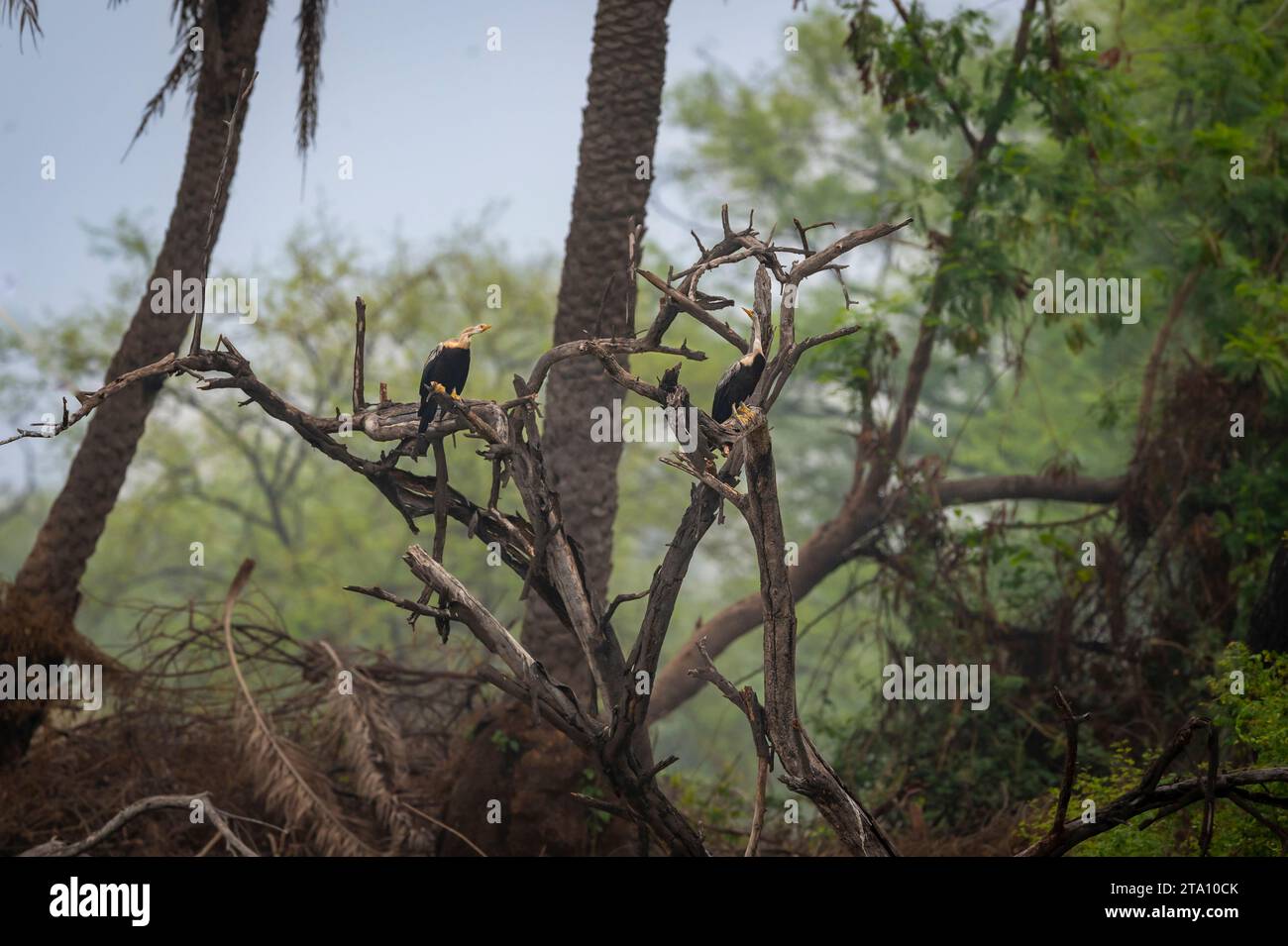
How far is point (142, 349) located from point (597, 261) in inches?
127

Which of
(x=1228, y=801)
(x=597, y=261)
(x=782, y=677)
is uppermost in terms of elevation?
(x=597, y=261)

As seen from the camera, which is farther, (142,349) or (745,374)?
(142,349)

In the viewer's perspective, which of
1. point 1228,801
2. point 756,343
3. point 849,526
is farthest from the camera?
point 849,526

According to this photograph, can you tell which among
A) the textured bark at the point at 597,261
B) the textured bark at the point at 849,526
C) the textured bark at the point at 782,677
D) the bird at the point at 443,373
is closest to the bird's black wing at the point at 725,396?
the textured bark at the point at 782,677

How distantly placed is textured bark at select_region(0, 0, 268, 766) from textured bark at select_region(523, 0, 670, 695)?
2.47 meters

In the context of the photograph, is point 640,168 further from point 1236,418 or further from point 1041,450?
point 1041,450

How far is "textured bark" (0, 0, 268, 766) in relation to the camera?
8555 mm

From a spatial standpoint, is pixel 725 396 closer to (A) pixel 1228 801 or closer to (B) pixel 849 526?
(A) pixel 1228 801

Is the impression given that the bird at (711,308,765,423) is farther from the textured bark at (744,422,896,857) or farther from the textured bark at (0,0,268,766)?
the textured bark at (0,0,268,766)

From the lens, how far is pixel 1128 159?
11.0 metres

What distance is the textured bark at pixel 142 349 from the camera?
8555 millimetres

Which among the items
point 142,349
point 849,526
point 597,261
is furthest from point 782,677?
point 849,526

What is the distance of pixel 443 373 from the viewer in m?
5.11
